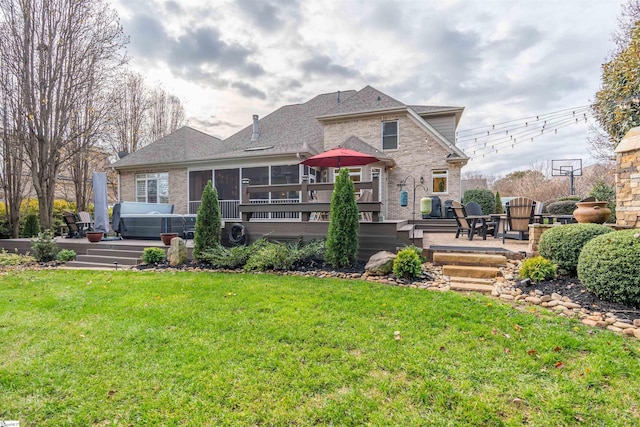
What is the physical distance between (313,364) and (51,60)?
512 inches

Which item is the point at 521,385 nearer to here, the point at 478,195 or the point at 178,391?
the point at 178,391

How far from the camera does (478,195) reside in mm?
12523

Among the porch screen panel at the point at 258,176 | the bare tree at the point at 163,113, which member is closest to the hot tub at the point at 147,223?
the porch screen panel at the point at 258,176

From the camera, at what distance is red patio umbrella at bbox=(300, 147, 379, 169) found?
25.1 ft

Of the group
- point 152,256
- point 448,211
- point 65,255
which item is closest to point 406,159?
point 448,211

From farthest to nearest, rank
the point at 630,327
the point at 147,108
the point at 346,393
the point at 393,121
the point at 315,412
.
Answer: the point at 147,108 < the point at 393,121 < the point at 630,327 < the point at 346,393 < the point at 315,412

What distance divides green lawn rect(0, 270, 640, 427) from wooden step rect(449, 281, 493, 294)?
428 mm

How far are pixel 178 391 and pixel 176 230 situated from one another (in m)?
8.96

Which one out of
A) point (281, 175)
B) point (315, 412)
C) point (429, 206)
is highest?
point (281, 175)

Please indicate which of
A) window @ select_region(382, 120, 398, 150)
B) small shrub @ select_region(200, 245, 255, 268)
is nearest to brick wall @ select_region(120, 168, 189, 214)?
small shrub @ select_region(200, 245, 255, 268)

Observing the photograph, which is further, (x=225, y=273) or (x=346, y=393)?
(x=225, y=273)

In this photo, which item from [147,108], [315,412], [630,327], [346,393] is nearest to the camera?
[315,412]

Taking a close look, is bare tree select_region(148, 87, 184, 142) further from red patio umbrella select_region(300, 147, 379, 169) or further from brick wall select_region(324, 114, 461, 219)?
red patio umbrella select_region(300, 147, 379, 169)

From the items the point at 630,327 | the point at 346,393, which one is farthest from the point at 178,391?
the point at 630,327
